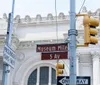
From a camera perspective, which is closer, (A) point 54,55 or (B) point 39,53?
(A) point 54,55

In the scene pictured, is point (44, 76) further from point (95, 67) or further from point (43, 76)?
point (95, 67)

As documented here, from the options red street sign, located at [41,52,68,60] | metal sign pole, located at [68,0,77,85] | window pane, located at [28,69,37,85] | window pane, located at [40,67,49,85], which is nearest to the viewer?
metal sign pole, located at [68,0,77,85]

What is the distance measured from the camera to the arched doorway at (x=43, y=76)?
2617 cm

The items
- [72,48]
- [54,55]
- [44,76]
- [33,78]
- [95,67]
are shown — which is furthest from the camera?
[33,78]

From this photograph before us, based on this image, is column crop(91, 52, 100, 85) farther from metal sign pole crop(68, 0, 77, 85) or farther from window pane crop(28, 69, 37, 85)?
metal sign pole crop(68, 0, 77, 85)

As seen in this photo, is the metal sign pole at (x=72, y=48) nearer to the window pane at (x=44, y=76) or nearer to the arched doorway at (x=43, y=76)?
the arched doorway at (x=43, y=76)

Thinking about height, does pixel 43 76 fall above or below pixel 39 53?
below

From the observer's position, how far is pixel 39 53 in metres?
26.4

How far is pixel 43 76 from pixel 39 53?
181 centimetres

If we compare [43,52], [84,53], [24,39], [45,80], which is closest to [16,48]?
[24,39]

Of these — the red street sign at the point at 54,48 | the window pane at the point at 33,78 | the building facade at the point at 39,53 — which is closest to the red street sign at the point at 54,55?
the red street sign at the point at 54,48

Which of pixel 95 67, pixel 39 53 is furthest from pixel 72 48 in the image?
pixel 39 53

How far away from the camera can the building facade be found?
25328 mm

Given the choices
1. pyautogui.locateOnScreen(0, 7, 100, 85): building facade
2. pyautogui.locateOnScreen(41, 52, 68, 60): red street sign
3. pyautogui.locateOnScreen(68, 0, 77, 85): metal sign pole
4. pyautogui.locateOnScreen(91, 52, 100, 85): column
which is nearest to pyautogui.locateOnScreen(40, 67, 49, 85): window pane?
pyautogui.locateOnScreen(0, 7, 100, 85): building facade
